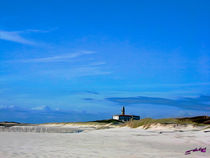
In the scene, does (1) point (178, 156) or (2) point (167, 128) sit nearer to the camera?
(1) point (178, 156)

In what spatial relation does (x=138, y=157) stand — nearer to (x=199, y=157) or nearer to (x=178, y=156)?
(x=178, y=156)

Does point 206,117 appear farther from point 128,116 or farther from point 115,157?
point 128,116

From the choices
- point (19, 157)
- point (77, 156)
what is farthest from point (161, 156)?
point (19, 157)

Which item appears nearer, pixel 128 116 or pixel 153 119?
pixel 153 119

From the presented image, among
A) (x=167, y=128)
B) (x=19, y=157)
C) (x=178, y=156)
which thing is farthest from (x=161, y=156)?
(x=167, y=128)

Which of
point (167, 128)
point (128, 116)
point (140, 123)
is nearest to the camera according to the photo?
point (167, 128)

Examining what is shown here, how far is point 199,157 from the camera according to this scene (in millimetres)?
11805

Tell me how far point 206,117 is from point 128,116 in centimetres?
6805

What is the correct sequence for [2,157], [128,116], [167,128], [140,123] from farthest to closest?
[128,116]
[140,123]
[167,128]
[2,157]

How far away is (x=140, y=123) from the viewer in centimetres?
4356

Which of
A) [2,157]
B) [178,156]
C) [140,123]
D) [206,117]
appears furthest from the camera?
[206,117]

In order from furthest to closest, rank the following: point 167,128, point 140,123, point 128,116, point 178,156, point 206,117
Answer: point 128,116 → point 206,117 → point 140,123 → point 167,128 → point 178,156

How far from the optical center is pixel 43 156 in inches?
460

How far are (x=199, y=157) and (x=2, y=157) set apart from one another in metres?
7.79
